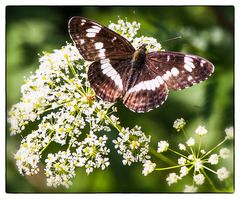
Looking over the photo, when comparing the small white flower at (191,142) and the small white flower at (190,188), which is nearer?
the small white flower at (191,142)

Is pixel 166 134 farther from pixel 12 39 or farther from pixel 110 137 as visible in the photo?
pixel 12 39

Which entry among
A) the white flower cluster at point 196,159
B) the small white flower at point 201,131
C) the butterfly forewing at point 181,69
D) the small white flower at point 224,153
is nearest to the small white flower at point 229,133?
the white flower cluster at point 196,159

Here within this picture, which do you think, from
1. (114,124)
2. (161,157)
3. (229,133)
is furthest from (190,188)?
(114,124)

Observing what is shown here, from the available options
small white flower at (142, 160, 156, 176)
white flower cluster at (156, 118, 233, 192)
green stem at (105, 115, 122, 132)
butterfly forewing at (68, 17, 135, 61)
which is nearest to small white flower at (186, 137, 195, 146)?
white flower cluster at (156, 118, 233, 192)

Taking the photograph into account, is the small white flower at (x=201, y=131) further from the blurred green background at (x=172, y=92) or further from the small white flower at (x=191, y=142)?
the blurred green background at (x=172, y=92)

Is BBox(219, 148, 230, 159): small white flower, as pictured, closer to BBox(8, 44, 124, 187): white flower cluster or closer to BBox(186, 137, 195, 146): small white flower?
BBox(186, 137, 195, 146): small white flower

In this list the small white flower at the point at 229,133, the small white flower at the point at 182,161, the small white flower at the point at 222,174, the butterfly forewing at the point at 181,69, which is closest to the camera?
the butterfly forewing at the point at 181,69

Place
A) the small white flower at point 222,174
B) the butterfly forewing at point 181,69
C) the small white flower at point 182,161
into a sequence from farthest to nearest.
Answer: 1. the small white flower at point 222,174
2. the small white flower at point 182,161
3. the butterfly forewing at point 181,69
